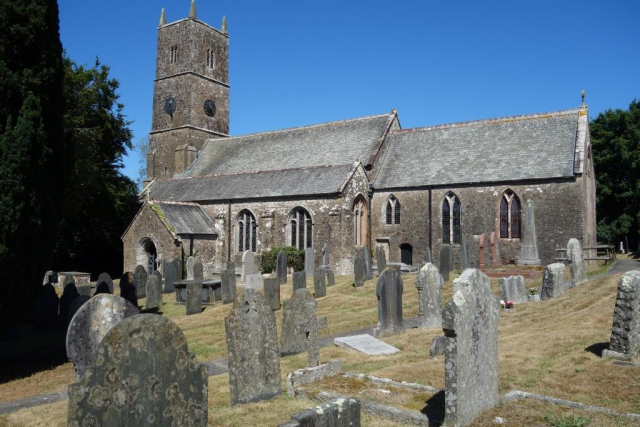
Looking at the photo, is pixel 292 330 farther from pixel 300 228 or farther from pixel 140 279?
pixel 300 228

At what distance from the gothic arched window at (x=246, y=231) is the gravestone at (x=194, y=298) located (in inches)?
478

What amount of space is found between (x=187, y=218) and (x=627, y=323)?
967 inches

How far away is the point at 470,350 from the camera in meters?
6.18

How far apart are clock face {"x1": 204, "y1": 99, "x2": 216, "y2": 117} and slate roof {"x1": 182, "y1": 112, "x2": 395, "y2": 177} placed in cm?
295

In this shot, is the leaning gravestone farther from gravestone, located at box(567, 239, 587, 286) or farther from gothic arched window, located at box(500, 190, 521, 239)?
gothic arched window, located at box(500, 190, 521, 239)

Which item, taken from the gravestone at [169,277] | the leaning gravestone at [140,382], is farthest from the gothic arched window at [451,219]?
the leaning gravestone at [140,382]

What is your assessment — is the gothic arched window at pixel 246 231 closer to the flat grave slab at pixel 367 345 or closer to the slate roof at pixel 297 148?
the slate roof at pixel 297 148

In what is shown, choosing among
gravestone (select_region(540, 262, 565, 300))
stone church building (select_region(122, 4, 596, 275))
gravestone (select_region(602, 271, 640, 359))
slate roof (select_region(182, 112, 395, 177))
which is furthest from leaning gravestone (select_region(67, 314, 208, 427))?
slate roof (select_region(182, 112, 395, 177))

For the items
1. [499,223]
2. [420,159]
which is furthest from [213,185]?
[499,223]

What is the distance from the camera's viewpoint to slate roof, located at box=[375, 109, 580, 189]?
83.7ft

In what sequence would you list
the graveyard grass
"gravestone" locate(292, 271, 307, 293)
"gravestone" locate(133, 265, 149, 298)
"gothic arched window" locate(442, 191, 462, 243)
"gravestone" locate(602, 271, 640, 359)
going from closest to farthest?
the graveyard grass < "gravestone" locate(602, 271, 640, 359) < "gravestone" locate(292, 271, 307, 293) < "gravestone" locate(133, 265, 149, 298) < "gothic arched window" locate(442, 191, 462, 243)

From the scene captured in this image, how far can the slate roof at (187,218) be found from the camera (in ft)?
93.0

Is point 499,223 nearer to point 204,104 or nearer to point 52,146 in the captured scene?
point 52,146

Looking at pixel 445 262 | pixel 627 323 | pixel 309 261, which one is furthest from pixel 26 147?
pixel 309 261
